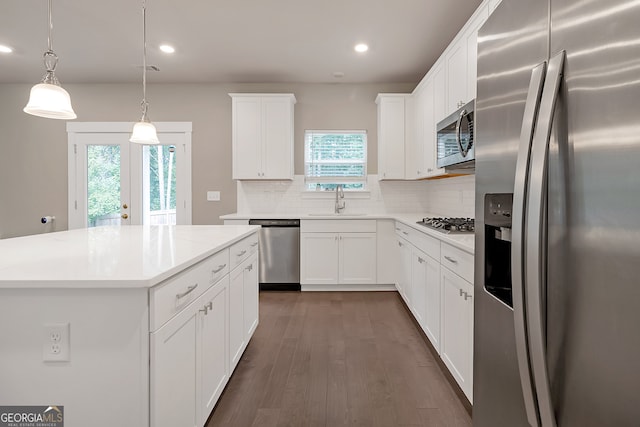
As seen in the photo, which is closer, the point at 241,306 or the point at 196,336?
Result: the point at 196,336

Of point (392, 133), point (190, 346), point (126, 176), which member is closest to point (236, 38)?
point (392, 133)

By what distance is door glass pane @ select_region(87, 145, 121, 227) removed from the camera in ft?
15.7

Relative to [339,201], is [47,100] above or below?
above

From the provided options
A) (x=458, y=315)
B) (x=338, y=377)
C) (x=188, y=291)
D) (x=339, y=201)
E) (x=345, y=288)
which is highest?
(x=339, y=201)

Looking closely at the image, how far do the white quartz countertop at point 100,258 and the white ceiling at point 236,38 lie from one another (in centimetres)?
212

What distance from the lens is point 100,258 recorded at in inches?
53.6

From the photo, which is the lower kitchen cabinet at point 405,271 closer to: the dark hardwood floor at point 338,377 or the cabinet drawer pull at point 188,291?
the dark hardwood floor at point 338,377

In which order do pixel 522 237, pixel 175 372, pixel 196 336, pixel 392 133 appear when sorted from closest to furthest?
pixel 522 237
pixel 175 372
pixel 196 336
pixel 392 133

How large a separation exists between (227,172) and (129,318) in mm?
3898

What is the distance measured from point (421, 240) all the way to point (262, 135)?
2.57 m

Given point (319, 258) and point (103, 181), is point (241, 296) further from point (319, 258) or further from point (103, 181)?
point (103, 181)

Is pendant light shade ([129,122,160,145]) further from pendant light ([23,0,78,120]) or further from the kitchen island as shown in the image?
the kitchen island

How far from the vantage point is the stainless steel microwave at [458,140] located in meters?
2.20

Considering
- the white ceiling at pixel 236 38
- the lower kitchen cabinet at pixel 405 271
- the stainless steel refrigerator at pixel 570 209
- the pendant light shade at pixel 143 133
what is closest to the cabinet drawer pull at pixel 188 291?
the stainless steel refrigerator at pixel 570 209
